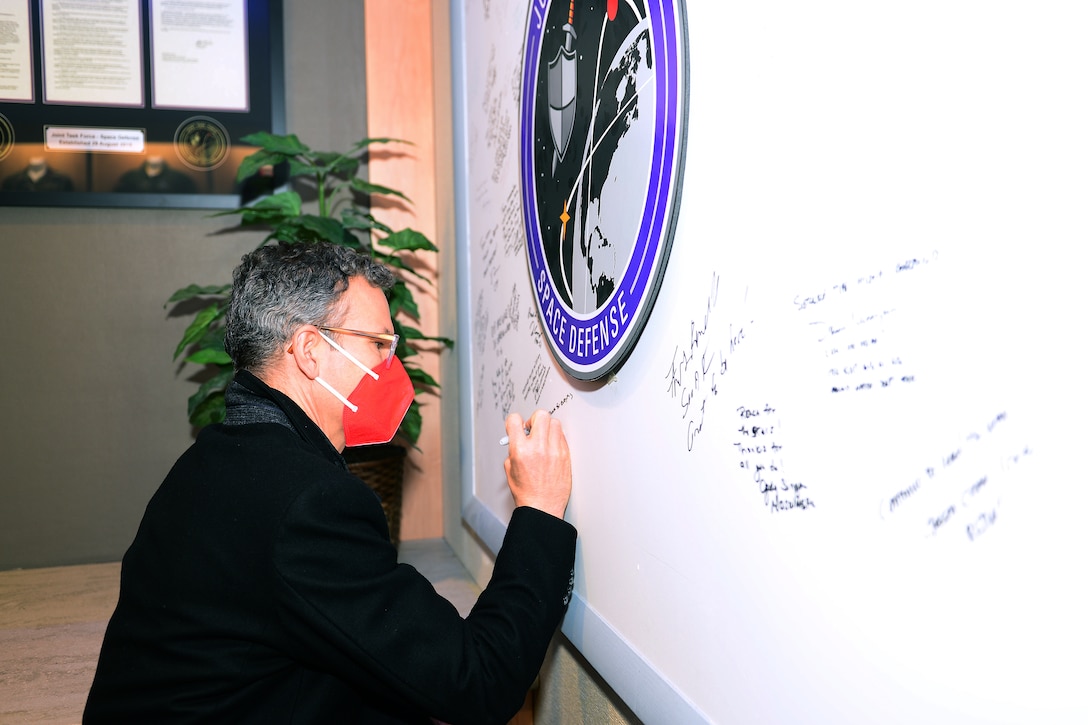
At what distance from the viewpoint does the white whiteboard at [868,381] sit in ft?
1.29

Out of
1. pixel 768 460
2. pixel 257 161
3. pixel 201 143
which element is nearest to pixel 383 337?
pixel 768 460

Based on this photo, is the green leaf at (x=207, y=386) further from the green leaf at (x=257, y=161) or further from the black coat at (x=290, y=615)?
the black coat at (x=290, y=615)

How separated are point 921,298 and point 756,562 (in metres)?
0.26

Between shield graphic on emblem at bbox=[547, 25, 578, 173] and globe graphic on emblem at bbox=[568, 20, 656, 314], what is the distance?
0.26 ft

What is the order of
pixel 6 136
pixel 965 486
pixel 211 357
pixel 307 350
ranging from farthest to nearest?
pixel 6 136
pixel 211 357
pixel 307 350
pixel 965 486

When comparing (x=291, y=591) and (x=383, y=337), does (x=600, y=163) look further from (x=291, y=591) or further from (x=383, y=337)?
(x=291, y=591)

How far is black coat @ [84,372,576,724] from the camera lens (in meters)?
0.79

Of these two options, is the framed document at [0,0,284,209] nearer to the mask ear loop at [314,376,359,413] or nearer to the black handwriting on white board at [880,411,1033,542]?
the mask ear loop at [314,376,359,413]

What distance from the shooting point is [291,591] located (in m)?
0.78

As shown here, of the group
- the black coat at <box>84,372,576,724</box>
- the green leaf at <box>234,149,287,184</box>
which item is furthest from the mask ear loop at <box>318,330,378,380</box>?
the green leaf at <box>234,149,287,184</box>

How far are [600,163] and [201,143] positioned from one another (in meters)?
1.50

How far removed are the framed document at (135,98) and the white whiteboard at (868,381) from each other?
5.20 ft

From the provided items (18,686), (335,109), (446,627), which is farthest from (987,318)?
(335,109)

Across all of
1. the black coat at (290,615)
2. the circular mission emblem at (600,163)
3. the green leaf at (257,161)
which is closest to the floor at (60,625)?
the black coat at (290,615)
